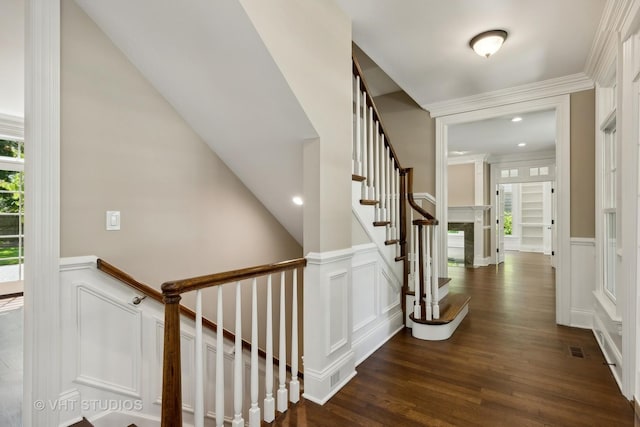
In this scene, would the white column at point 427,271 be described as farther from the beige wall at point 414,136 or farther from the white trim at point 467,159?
the white trim at point 467,159

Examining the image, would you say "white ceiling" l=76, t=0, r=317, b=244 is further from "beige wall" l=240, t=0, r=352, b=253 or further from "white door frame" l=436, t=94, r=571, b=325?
"white door frame" l=436, t=94, r=571, b=325

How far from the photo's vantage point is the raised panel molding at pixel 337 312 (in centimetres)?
202

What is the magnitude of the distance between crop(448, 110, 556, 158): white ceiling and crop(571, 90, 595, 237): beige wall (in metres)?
0.89

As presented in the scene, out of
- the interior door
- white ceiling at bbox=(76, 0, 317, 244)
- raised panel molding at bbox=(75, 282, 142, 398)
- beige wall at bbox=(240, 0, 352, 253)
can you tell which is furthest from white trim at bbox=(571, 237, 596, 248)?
the interior door

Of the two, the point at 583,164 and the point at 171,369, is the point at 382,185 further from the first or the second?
the point at 171,369

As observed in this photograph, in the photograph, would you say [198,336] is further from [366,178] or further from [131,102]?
[366,178]

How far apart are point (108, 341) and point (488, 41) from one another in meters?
3.36

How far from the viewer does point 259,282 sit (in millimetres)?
3230

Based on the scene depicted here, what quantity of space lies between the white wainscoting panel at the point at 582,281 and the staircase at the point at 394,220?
3.40ft

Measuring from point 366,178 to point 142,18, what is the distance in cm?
183

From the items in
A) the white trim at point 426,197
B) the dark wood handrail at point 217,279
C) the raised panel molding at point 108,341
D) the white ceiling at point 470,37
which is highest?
the white ceiling at point 470,37

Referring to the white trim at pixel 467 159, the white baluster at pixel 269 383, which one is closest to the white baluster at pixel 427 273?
the white baluster at pixel 269 383

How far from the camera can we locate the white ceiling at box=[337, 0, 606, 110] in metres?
2.17

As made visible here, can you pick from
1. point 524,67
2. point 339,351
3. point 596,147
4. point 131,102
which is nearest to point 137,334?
point 339,351
